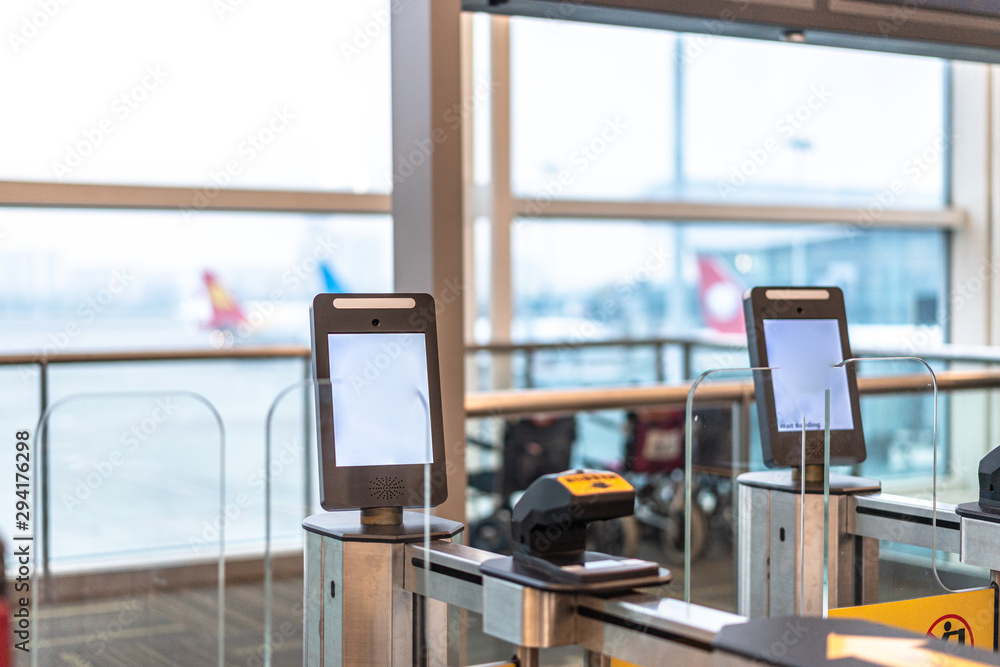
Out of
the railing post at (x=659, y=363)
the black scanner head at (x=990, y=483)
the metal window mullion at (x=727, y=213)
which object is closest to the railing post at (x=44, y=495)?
the black scanner head at (x=990, y=483)

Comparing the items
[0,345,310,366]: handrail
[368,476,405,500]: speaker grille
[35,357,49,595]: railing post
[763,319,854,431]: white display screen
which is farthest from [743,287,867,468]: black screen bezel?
[0,345,310,366]: handrail

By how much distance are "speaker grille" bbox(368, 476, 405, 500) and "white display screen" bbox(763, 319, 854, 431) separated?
2.45 ft

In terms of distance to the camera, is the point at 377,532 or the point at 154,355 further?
the point at 154,355

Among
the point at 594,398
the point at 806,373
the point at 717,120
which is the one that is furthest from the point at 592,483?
the point at 717,120

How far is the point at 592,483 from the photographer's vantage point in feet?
4.90

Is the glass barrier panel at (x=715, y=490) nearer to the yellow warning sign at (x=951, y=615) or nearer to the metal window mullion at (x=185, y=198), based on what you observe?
the yellow warning sign at (x=951, y=615)

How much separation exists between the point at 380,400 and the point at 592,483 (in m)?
0.42

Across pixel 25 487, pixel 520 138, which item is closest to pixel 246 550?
pixel 25 487

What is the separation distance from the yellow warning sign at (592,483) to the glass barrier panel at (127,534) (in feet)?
1.58

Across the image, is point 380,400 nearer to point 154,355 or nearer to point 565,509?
point 565,509

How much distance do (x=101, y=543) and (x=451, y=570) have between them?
1.67 feet

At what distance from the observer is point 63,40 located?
16.2 ft

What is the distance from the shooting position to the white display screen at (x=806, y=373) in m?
2.08

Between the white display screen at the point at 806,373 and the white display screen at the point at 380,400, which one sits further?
the white display screen at the point at 806,373
